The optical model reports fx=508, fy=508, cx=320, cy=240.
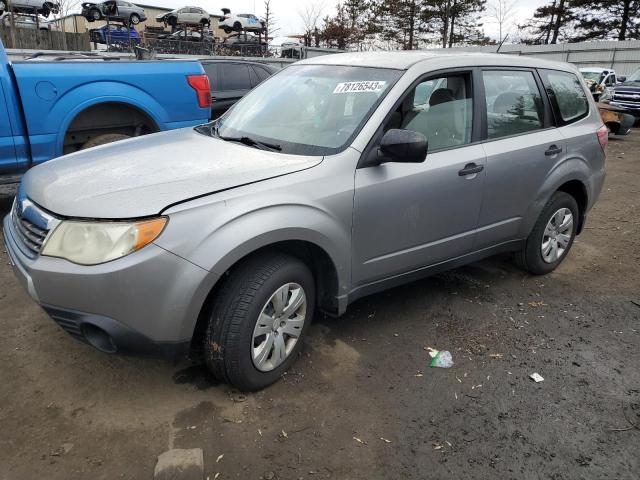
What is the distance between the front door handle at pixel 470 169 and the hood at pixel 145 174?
111 centimetres

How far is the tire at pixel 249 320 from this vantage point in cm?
251

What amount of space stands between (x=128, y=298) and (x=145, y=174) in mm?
706

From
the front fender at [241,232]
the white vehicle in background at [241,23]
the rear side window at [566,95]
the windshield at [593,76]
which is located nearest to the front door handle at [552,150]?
the rear side window at [566,95]

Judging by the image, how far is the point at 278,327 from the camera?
2754 mm

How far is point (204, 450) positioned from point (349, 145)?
178 cm

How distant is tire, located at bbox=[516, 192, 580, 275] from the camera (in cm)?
420

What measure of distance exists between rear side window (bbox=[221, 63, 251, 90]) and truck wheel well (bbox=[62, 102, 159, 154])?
303 centimetres

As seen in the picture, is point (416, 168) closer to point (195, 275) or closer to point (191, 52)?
point (195, 275)

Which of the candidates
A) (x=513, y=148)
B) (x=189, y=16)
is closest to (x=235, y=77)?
(x=513, y=148)

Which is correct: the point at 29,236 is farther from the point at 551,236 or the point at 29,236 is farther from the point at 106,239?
the point at 551,236

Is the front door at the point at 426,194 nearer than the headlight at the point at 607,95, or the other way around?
the front door at the point at 426,194

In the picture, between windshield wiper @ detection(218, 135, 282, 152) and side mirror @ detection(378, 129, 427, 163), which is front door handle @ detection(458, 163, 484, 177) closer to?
side mirror @ detection(378, 129, 427, 163)

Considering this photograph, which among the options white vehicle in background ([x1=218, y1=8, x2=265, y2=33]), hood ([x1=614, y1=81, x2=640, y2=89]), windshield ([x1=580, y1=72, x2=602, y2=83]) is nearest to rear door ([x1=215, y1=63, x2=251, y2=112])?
hood ([x1=614, y1=81, x2=640, y2=89])

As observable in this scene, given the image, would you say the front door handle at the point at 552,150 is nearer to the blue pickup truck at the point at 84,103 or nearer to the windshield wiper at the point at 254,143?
the windshield wiper at the point at 254,143
